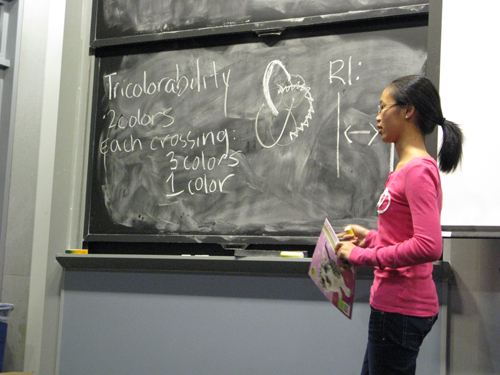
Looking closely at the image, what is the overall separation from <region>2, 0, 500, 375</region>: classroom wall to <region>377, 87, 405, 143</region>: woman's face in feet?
1.53

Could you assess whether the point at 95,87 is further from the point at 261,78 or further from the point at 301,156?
the point at 301,156

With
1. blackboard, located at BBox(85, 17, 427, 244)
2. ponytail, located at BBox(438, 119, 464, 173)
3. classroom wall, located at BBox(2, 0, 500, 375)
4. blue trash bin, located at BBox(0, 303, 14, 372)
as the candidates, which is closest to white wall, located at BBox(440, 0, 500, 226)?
classroom wall, located at BBox(2, 0, 500, 375)

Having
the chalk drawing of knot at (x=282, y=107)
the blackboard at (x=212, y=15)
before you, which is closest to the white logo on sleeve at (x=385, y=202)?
the chalk drawing of knot at (x=282, y=107)

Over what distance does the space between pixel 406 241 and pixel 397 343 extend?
0.28 m

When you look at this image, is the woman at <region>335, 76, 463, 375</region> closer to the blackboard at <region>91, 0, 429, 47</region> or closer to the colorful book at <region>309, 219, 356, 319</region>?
the colorful book at <region>309, 219, 356, 319</region>

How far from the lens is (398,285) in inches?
57.6

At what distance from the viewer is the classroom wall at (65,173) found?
190 centimetres

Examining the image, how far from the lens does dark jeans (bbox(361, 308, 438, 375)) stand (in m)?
1.42

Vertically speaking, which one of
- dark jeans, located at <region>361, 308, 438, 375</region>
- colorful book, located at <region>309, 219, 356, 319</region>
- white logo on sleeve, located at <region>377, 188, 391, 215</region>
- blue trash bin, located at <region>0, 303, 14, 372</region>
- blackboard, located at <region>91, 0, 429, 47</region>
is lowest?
blue trash bin, located at <region>0, 303, 14, 372</region>

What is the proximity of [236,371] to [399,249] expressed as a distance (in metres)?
1.15

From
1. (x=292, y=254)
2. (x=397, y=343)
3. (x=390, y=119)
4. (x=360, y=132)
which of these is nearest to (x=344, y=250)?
(x=397, y=343)

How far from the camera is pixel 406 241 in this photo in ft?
4.61

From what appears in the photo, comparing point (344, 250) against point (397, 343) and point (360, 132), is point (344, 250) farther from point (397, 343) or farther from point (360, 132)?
point (360, 132)

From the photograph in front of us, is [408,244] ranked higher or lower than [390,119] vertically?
lower
